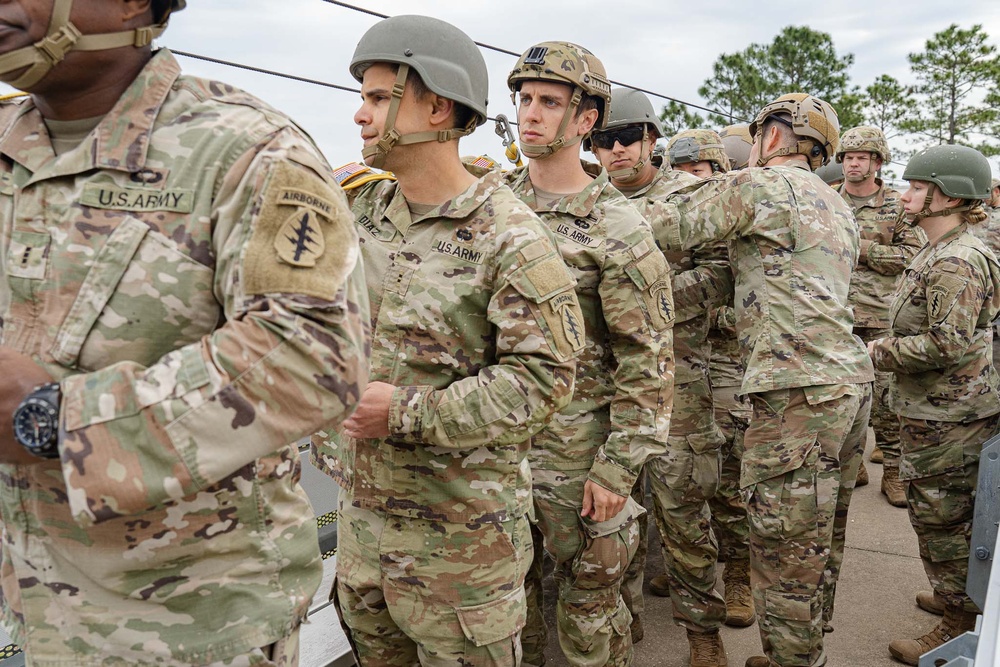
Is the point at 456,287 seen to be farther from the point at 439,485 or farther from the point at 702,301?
the point at 702,301

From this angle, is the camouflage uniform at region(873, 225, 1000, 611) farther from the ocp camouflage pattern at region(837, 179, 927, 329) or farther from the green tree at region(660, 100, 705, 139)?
the green tree at region(660, 100, 705, 139)

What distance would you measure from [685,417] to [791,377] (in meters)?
0.92

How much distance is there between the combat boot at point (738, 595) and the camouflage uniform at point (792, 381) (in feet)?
3.00

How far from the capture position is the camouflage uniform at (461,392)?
2219 millimetres

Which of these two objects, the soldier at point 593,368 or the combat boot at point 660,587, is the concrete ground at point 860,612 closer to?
the combat boot at point 660,587

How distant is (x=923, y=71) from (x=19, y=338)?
100 feet

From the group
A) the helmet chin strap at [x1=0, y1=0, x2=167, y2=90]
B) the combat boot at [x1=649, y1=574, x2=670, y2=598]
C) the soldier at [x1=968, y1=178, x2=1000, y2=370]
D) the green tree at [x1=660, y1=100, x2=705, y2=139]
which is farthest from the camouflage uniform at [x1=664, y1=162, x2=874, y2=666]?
the green tree at [x1=660, y1=100, x2=705, y2=139]

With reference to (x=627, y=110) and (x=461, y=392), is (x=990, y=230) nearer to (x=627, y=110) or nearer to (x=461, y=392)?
(x=627, y=110)

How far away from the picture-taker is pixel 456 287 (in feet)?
7.43

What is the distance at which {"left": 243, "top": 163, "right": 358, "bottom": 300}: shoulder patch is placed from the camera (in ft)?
4.23

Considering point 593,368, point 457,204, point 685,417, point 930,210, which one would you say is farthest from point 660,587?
point 457,204

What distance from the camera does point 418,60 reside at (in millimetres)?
2326

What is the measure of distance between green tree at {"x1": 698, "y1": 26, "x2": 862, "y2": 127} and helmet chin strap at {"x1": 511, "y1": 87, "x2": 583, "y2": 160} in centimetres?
2752

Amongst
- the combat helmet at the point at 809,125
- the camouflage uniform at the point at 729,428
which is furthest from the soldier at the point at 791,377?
the camouflage uniform at the point at 729,428
